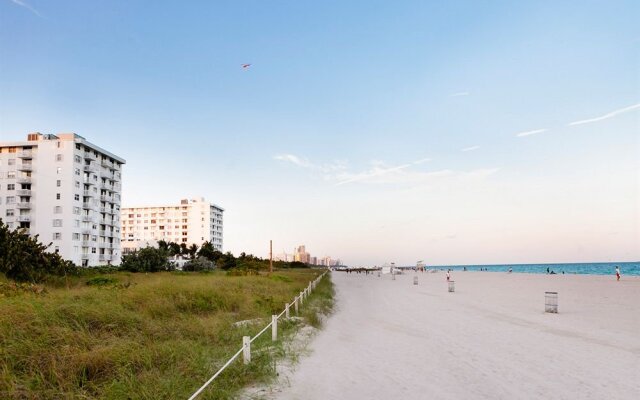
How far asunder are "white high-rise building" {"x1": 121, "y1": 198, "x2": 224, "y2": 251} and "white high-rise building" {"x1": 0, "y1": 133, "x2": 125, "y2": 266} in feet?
248

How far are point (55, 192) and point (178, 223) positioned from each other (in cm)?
8534

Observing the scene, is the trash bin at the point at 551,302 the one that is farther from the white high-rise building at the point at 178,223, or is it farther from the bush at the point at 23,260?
the white high-rise building at the point at 178,223

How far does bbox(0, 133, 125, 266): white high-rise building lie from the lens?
2564 inches

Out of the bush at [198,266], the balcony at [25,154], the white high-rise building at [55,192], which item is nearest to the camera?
the bush at [198,266]

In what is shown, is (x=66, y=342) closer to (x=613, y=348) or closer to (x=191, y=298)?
(x=191, y=298)

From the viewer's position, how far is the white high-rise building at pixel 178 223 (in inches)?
5812

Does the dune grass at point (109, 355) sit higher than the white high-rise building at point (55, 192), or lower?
lower

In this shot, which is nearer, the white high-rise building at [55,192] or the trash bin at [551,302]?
the trash bin at [551,302]

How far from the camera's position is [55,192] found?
66125 millimetres

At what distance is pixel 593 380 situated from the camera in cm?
862

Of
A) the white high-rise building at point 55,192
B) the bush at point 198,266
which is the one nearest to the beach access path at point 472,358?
the bush at point 198,266

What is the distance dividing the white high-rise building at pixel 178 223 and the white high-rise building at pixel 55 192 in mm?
75449

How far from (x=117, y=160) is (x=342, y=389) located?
8450 cm

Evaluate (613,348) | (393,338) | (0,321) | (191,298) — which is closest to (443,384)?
(393,338)
